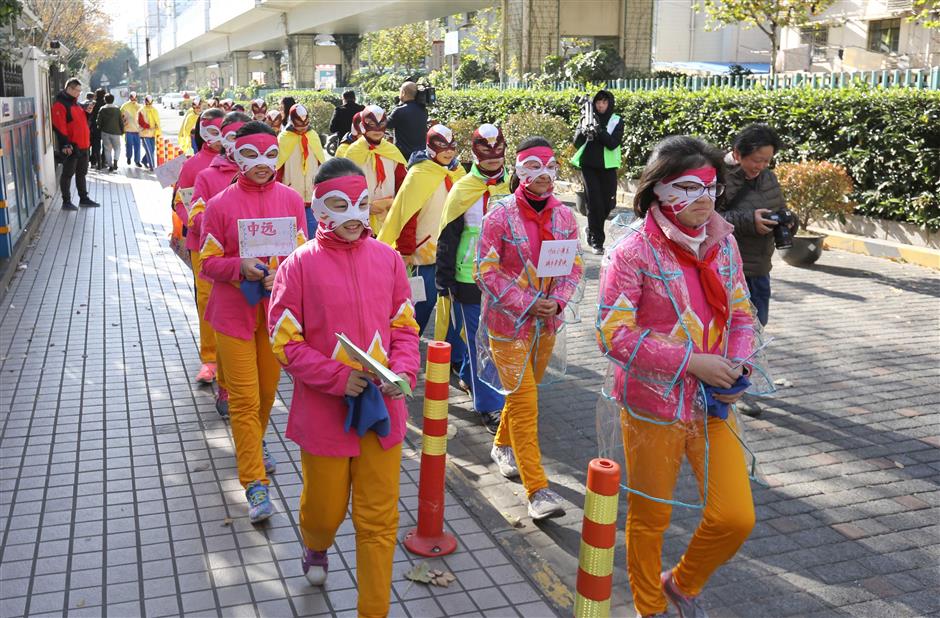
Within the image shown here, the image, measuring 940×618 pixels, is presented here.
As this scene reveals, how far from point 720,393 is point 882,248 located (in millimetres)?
9562

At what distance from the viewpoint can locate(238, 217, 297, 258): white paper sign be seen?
518 cm

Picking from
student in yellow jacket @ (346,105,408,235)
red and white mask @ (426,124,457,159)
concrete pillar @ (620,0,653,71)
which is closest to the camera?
red and white mask @ (426,124,457,159)

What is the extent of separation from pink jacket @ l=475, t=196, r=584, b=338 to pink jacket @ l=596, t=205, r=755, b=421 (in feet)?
4.70

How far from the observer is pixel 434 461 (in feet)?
15.5

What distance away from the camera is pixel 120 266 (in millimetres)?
12539

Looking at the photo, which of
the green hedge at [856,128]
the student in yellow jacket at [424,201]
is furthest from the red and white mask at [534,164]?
the green hedge at [856,128]

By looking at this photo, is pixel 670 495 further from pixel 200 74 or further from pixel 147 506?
pixel 200 74

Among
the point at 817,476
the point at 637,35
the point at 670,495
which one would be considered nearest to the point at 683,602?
the point at 670,495

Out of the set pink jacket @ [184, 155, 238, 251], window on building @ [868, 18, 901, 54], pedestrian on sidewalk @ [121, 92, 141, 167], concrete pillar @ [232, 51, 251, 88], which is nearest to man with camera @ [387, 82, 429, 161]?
pink jacket @ [184, 155, 238, 251]

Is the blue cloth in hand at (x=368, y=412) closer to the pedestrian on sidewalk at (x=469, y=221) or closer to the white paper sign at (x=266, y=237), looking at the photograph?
the white paper sign at (x=266, y=237)

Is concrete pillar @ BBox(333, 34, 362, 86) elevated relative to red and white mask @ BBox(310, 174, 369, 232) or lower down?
elevated

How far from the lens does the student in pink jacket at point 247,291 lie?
5.15 m

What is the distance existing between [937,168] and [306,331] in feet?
33.8

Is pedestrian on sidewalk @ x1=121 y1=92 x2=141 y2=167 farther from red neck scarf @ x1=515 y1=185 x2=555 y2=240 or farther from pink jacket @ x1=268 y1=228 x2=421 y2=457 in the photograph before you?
pink jacket @ x1=268 y1=228 x2=421 y2=457
